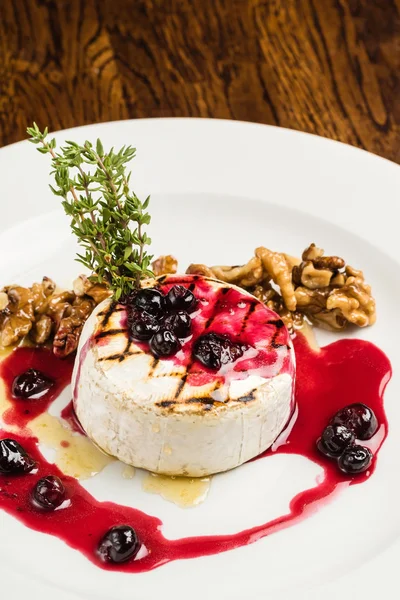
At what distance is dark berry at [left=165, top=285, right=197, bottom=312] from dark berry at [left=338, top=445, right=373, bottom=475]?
0.87 meters

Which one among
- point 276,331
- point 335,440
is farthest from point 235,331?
point 335,440

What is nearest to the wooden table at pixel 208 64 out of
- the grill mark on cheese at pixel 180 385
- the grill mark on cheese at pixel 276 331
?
the grill mark on cheese at pixel 276 331

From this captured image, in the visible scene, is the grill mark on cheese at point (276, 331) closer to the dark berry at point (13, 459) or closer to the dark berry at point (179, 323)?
the dark berry at point (179, 323)

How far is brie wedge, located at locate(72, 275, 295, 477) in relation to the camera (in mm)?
3432

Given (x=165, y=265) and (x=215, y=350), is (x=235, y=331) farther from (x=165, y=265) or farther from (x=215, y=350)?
(x=165, y=265)

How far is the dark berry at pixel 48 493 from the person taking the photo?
339 cm

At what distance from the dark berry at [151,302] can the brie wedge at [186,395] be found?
0.43 ft

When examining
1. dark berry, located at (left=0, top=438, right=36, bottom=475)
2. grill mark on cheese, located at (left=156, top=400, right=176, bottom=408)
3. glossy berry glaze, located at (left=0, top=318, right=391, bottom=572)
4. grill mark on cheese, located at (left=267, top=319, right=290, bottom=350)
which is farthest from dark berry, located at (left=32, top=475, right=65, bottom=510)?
grill mark on cheese, located at (left=267, top=319, right=290, bottom=350)

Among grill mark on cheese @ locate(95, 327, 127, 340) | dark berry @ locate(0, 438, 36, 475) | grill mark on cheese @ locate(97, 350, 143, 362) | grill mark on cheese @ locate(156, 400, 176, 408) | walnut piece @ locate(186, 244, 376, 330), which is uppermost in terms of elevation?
walnut piece @ locate(186, 244, 376, 330)

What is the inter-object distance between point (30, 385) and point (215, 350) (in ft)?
2.94

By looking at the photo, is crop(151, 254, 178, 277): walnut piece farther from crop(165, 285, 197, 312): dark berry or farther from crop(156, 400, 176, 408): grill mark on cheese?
crop(156, 400, 176, 408): grill mark on cheese

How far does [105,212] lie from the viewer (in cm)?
355

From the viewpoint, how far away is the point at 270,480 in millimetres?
3586

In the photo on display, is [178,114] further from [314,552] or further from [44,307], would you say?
[314,552]
